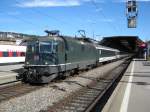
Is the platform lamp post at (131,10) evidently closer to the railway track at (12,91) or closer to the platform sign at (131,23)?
the platform sign at (131,23)

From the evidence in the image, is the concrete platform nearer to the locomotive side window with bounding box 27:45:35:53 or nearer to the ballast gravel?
the locomotive side window with bounding box 27:45:35:53

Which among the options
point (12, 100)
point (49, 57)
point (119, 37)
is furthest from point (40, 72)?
point (119, 37)

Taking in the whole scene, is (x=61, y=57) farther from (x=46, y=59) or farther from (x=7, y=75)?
(x=7, y=75)

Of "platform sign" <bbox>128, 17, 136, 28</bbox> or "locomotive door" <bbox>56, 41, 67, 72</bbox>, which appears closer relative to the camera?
"locomotive door" <bbox>56, 41, 67, 72</bbox>

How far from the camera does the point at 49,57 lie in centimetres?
1956

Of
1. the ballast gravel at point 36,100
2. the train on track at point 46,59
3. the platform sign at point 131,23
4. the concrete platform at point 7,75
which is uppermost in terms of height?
the platform sign at point 131,23

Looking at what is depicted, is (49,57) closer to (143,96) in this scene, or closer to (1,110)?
(143,96)

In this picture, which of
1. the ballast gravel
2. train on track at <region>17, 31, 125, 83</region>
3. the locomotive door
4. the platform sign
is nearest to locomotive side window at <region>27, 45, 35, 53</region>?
train on track at <region>17, 31, 125, 83</region>

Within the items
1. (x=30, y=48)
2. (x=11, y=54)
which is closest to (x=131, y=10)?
(x=30, y=48)

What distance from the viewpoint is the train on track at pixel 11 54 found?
43550 millimetres

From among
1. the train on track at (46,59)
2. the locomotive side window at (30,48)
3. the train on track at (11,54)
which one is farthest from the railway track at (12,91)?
the train on track at (11,54)

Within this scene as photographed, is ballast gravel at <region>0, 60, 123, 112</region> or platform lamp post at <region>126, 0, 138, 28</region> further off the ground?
platform lamp post at <region>126, 0, 138, 28</region>

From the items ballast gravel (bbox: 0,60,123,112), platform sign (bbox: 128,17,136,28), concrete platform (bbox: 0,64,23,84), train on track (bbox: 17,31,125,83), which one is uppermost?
platform sign (bbox: 128,17,136,28)

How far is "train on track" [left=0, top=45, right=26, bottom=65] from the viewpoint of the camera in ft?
143
